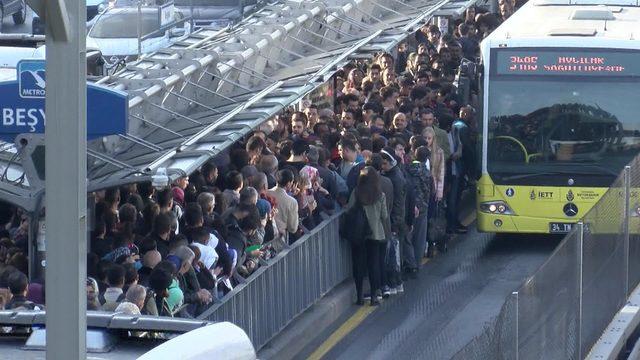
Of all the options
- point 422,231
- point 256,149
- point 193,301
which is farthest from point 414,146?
point 193,301

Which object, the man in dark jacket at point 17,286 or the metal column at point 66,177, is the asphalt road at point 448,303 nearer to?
the man in dark jacket at point 17,286

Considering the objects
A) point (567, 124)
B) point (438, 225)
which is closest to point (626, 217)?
point (567, 124)

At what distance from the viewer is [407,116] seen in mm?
20188

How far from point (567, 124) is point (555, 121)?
140 millimetres

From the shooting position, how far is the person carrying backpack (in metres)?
16.3

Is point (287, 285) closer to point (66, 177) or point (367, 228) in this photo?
point (367, 228)

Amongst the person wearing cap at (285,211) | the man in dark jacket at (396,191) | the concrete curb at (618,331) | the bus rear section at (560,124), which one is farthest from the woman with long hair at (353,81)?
the concrete curb at (618,331)

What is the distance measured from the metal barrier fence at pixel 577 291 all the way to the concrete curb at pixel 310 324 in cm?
323

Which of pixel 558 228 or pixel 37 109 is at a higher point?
pixel 37 109

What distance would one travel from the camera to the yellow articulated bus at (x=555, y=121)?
1864 cm

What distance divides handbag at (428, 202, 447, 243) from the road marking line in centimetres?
219

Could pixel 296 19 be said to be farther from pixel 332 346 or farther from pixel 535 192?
pixel 332 346

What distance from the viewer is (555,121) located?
18812 millimetres

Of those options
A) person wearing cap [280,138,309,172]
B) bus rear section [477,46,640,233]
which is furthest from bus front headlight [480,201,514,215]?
person wearing cap [280,138,309,172]
